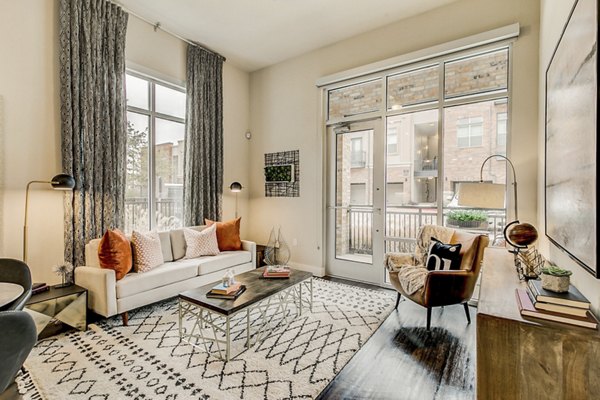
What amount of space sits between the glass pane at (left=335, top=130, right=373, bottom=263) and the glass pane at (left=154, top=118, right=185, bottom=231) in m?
2.42

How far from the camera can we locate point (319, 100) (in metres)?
4.59

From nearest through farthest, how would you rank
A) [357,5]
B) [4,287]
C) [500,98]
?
[4,287] < [500,98] < [357,5]

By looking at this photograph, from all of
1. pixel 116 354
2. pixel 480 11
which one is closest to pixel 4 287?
pixel 116 354

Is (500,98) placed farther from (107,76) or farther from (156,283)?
(107,76)

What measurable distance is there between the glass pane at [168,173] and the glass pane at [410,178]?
10.1 feet

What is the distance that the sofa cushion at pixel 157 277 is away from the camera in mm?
2836

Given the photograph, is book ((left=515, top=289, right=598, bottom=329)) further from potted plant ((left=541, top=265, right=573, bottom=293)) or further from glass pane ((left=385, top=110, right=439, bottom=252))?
glass pane ((left=385, top=110, right=439, bottom=252))

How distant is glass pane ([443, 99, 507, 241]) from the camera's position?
11.1ft

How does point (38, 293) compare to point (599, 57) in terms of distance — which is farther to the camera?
point (38, 293)

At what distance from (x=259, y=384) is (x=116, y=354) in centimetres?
123

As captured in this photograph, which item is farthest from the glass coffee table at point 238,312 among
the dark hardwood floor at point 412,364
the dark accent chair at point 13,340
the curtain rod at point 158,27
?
the curtain rod at point 158,27

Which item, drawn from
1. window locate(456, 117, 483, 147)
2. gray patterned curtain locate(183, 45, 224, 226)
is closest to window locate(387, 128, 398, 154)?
window locate(456, 117, 483, 147)

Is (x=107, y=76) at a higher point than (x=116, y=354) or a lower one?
higher

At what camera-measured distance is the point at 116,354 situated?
2.33 meters
